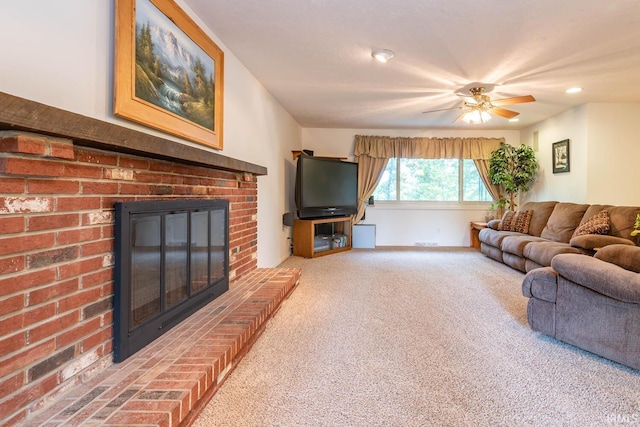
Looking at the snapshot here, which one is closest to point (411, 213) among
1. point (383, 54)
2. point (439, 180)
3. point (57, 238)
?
point (439, 180)

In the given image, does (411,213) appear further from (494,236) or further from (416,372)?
(416,372)

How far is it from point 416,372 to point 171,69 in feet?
7.35

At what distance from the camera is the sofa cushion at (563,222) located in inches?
152

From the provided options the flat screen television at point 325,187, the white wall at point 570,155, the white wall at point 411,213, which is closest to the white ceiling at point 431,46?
the white wall at point 570,155

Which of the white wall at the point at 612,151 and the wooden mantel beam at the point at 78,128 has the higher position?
the white wall at the point at 612,151

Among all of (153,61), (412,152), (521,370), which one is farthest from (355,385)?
(412,152)

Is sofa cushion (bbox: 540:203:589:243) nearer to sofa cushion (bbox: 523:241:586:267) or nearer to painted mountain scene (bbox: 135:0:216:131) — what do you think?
sofa cushion (bbox: 523:241:586:267)

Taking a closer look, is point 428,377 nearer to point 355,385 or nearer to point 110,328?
point 355,385

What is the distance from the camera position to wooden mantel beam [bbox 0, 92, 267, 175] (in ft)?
2.94

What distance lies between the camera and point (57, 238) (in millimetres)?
1161

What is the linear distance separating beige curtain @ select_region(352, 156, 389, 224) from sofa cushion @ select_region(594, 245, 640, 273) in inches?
160

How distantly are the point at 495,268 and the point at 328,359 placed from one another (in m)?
3.25

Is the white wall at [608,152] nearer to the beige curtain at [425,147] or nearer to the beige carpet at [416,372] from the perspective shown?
the beige curtain at [425,147]

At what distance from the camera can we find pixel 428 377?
1.70m
